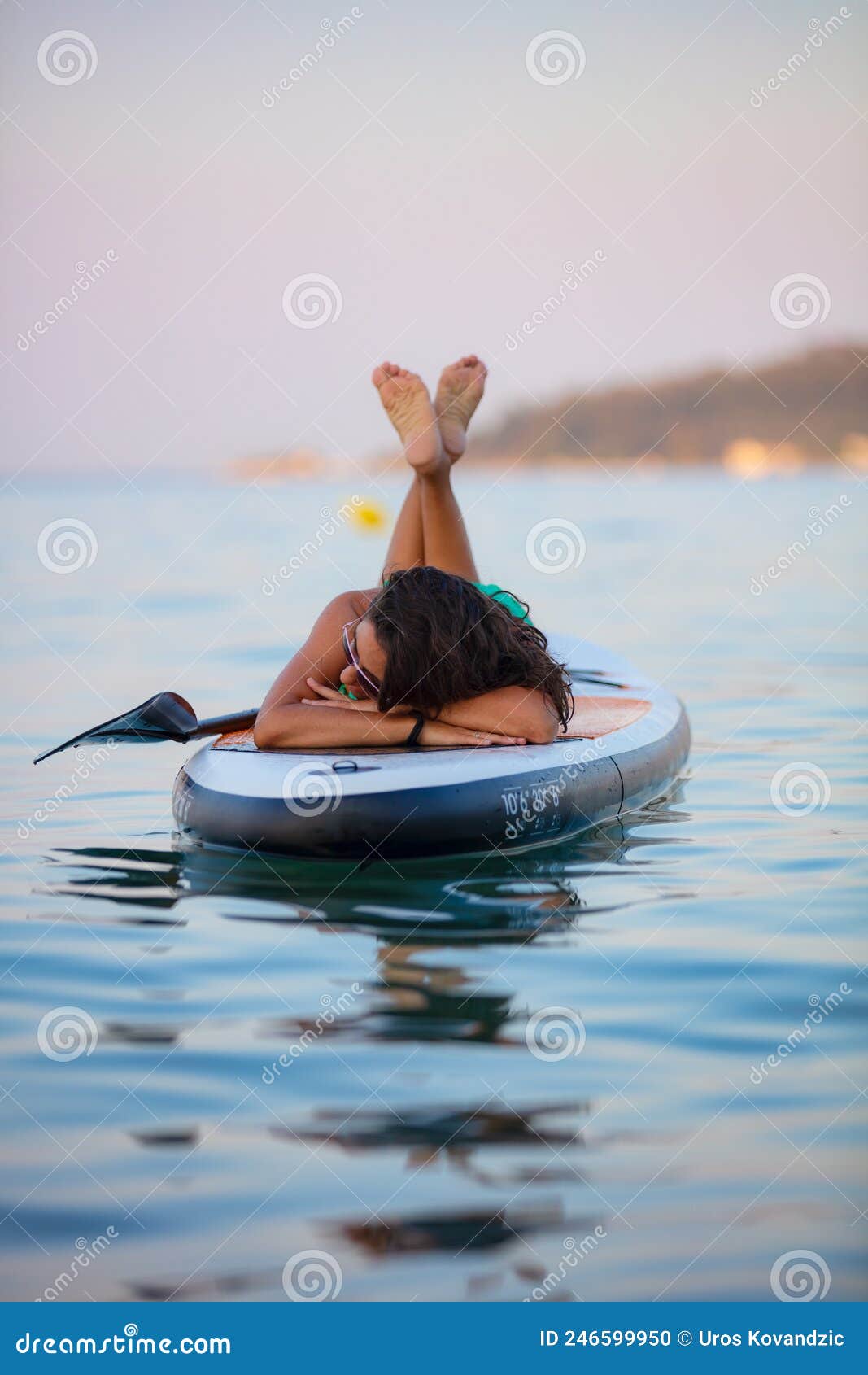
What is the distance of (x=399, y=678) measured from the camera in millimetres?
5199

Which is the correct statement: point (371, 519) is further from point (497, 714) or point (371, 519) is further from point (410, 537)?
point (497, 714)

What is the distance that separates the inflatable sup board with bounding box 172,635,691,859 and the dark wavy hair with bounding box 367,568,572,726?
213 mm

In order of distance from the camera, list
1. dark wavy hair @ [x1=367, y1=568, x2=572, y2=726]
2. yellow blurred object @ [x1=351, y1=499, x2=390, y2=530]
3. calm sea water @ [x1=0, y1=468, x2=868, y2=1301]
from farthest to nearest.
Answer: yellow blurred object @ [x1=351, y1=499, x2=390, y2=530], dark wavy hair @ [x1=367, y1=568, x2=572, y2=726], calm sea water @ [x1=0, y1=468, x2=868, y2=1301]

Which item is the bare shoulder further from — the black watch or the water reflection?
the water reflection

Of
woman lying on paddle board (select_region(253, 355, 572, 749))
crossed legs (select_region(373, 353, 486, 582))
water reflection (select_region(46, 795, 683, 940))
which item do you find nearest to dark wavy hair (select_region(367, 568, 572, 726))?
woman lying on paddle board (select_region(253, 355, 572, 749))

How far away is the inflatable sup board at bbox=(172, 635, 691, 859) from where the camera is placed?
4.95m

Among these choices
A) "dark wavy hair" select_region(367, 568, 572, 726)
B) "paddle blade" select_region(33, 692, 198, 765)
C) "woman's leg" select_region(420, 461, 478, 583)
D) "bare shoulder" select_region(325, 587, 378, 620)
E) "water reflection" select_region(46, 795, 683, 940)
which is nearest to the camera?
"water reflection" select_region(46, 795, 683, 940)

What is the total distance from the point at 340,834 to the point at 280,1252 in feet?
7.43

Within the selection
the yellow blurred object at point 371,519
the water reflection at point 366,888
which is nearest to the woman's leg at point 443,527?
the water reflection at point 366,888

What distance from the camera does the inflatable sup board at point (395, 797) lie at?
495cm

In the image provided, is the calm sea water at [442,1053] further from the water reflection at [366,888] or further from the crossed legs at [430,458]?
the crossed legs at [430,458]

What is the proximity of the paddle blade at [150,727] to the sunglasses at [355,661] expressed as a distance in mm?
855

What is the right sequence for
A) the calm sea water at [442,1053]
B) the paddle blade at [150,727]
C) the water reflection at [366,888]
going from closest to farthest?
the calm sea water at [442,1053] → the water reflection at [366,888] → the paddle blade at [150,727]

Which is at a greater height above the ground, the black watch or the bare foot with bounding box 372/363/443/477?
the bare foot with bounding box 372/363/443/477
